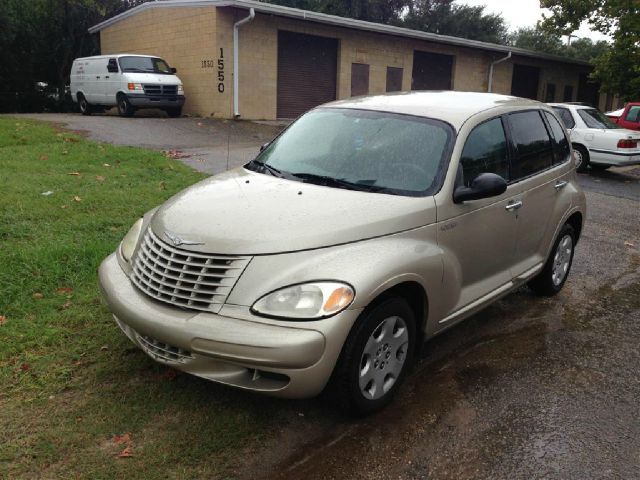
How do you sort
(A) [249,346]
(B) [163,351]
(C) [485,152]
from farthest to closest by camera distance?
(C) [485,152]
(B) [163,351]
(A) [249,346]

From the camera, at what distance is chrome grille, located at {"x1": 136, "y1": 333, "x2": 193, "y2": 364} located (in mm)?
3043

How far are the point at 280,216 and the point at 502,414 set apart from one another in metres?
1.71

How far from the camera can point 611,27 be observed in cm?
2356

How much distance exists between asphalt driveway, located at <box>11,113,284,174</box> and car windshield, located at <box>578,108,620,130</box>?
25.0ft

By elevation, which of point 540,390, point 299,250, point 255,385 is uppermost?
point 299,250

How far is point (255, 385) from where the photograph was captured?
2959mm

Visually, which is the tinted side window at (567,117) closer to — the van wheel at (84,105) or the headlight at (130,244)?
the headlight at (130,244)

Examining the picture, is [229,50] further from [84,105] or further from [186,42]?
[84,105]

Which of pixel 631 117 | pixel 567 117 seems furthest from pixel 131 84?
pixel 631 117

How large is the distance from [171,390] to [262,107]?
60.0ft

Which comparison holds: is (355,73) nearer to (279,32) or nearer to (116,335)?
(279,32)

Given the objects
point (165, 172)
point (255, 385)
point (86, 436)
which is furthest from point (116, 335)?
point (165, 172)

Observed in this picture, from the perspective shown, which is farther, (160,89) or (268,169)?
(160,89)

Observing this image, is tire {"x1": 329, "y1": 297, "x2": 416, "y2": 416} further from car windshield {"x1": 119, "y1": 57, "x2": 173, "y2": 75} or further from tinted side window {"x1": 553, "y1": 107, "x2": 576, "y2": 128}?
car windshield {"x1": 119, "y1": 57, "x2": 173, "y2": 75}
